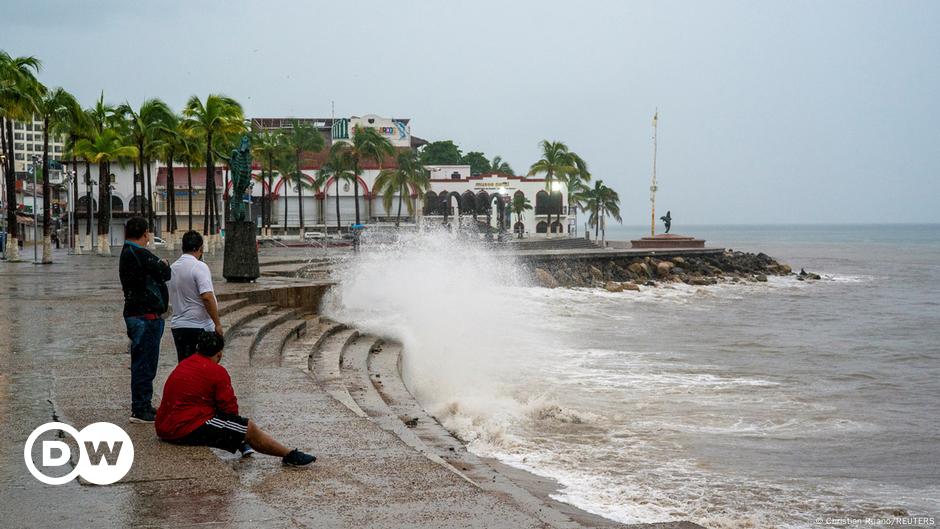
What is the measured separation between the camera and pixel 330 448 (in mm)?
7027

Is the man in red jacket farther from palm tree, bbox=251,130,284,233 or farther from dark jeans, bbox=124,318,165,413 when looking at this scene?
palm tree, bbox=251,130,284,233

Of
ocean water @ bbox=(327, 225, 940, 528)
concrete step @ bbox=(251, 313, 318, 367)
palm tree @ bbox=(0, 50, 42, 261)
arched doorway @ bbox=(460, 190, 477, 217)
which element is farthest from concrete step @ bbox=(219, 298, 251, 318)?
arched doorway @ bbox=(460, 190, 477, 217)

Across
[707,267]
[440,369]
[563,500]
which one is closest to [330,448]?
[563,500]

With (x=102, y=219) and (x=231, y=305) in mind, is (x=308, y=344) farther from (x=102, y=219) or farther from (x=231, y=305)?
(x=102, y=219)

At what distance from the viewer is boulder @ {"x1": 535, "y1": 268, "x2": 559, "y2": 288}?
38.2m

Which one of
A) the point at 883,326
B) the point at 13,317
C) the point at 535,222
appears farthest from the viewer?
the point at 535,222

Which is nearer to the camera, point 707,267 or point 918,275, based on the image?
point 707,267

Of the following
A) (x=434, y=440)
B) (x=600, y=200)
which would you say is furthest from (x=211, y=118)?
(x=600, y=200)

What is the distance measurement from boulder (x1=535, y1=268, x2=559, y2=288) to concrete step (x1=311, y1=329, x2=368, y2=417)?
23069 millimetres

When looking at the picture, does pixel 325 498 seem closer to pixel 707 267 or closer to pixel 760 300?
pixel 760 300

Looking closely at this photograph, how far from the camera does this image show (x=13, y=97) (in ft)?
102

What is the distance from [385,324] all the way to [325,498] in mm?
10773

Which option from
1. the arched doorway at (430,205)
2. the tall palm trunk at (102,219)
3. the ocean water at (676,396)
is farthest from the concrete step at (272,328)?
the arched doorway at (430,205)

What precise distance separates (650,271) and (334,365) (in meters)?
36.1
